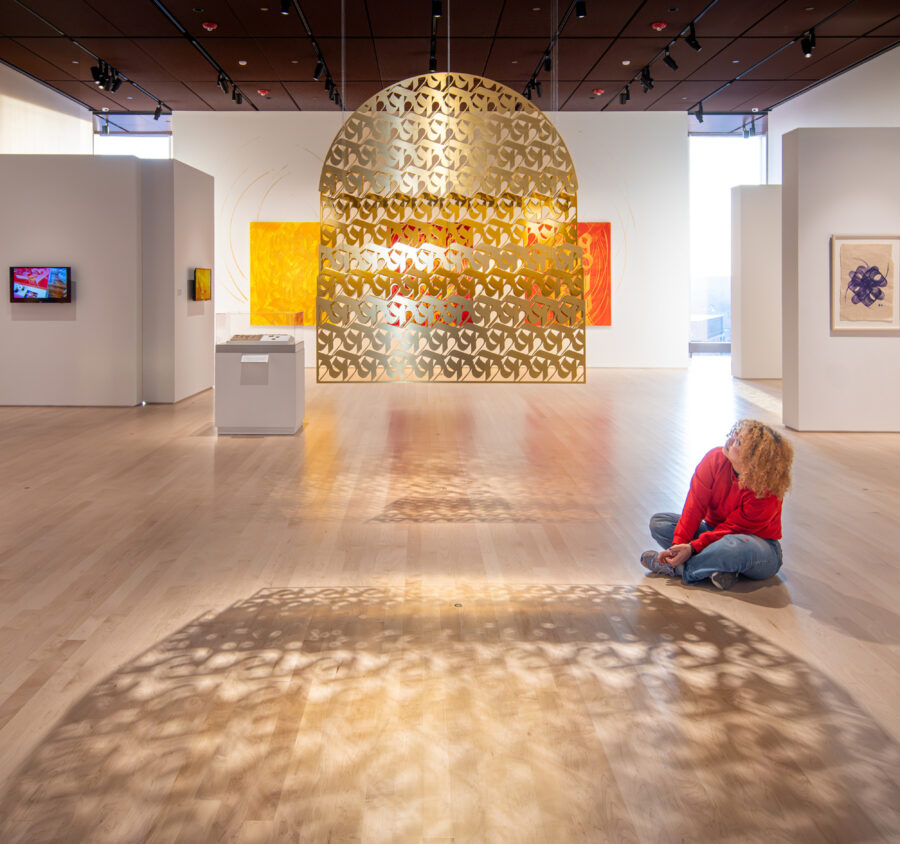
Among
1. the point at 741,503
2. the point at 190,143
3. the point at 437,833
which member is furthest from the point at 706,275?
the point at 437,833

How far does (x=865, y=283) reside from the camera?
9.49 meters

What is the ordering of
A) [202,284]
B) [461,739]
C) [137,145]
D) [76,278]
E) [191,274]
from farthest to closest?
1. [137,145]
2. [202,284]
3. [191,274]
4. [76,278]
5. [461,739]

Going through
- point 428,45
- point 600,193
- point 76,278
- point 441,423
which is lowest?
point 441,423

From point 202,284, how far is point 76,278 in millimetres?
1789

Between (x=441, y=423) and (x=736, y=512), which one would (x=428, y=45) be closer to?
(x=441, y=423)

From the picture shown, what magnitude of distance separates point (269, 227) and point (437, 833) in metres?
15.8

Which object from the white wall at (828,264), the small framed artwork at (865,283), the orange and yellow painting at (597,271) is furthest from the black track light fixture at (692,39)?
the orange and yellow painting at (597,271)

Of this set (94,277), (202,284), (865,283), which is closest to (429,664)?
(865,283)

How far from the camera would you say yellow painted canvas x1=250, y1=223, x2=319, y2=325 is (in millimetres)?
17203

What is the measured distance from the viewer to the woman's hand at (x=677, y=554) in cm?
471

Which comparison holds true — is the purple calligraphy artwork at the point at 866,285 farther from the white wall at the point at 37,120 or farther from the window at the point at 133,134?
the window at the point at 133,134

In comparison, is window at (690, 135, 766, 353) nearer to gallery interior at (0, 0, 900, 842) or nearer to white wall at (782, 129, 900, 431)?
gallery interior at (0, 0, 900, 842)

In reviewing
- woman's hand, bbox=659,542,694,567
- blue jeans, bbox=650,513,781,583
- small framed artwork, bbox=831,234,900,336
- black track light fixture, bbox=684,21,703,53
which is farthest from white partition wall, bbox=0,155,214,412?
blue jeans, bbox=650,513,781,583

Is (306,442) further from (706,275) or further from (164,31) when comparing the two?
(706,275)
